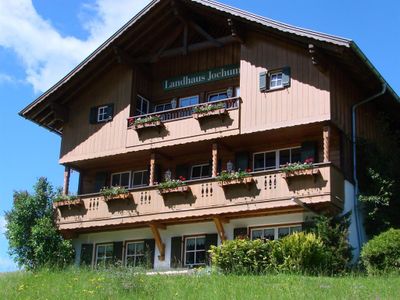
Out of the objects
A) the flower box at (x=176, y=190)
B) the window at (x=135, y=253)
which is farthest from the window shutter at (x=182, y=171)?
the window at (x=135, y=253)

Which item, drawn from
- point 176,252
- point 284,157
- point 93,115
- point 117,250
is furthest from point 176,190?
point 93,115

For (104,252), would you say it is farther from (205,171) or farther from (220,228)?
(220,228)

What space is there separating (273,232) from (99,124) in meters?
8.80

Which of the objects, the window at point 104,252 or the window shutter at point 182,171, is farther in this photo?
the window at point 104,252

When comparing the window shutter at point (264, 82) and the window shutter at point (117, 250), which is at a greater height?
the window shutter at point (264, 82)

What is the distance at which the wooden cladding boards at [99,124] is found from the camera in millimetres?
29234

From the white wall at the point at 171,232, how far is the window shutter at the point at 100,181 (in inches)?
78.2

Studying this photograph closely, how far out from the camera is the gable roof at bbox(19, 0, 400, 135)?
24.4 meters

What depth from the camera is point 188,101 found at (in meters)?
29.4

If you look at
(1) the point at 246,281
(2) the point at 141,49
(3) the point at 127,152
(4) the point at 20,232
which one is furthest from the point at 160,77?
(1) the point at 246,281

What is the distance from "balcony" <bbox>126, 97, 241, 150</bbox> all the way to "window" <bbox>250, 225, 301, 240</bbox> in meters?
3.54

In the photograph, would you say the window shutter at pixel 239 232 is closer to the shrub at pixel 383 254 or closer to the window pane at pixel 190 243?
the window pane at pixel 190 243

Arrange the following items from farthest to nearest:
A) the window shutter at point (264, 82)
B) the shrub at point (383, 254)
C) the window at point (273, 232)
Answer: the window shutter at point (264, 82)
the window at point (273, 232)
the shrub at point (383, 254)

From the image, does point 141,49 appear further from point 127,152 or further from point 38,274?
point 38,274
